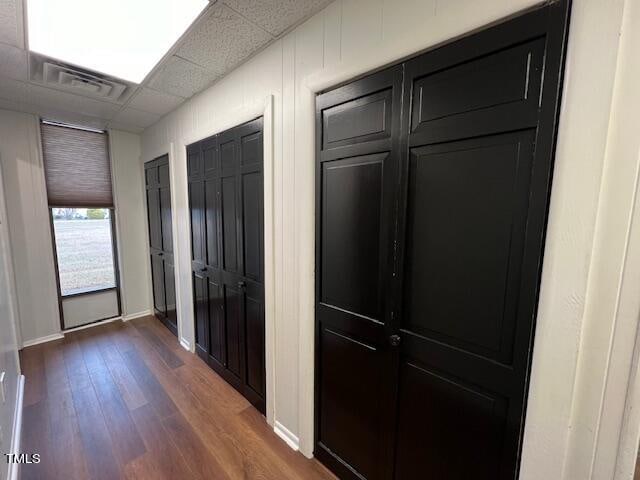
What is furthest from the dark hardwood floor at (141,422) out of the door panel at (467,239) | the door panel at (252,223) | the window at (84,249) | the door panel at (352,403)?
the door panel at (467,239)

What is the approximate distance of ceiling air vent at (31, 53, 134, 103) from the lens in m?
1.86

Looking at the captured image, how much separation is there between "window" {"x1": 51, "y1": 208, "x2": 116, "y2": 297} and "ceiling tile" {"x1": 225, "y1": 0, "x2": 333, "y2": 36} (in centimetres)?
Answer: 341

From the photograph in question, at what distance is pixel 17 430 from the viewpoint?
5.67ft

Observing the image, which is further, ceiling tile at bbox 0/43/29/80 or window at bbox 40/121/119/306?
window at bbox 40/121/119/306

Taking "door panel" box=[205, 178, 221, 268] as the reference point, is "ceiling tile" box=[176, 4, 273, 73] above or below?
above

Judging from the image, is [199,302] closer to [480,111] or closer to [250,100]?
[250,100]

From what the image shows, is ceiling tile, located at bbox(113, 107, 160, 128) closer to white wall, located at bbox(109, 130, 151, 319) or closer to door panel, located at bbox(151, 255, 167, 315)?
white wall, located at bbox(109, 130, 151, 319)

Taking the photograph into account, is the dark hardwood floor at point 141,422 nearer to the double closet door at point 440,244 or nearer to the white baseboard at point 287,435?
the white baseboard at point 287,435

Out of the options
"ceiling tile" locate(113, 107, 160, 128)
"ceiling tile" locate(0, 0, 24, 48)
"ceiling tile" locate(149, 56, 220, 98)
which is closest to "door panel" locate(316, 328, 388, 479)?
"ceiling tile" locate(149, 56, 220, 98)

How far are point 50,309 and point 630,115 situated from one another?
16.0ft

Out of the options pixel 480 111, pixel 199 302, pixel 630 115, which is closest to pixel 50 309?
pixel 199 302

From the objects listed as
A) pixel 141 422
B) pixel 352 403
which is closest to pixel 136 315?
pixel 141 422

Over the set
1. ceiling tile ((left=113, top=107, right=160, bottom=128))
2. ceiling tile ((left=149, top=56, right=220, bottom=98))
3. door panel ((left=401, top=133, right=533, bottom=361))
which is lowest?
door panel ((left=401, top=133, right=533, bottom=361))

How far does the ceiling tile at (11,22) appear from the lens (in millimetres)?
1289
